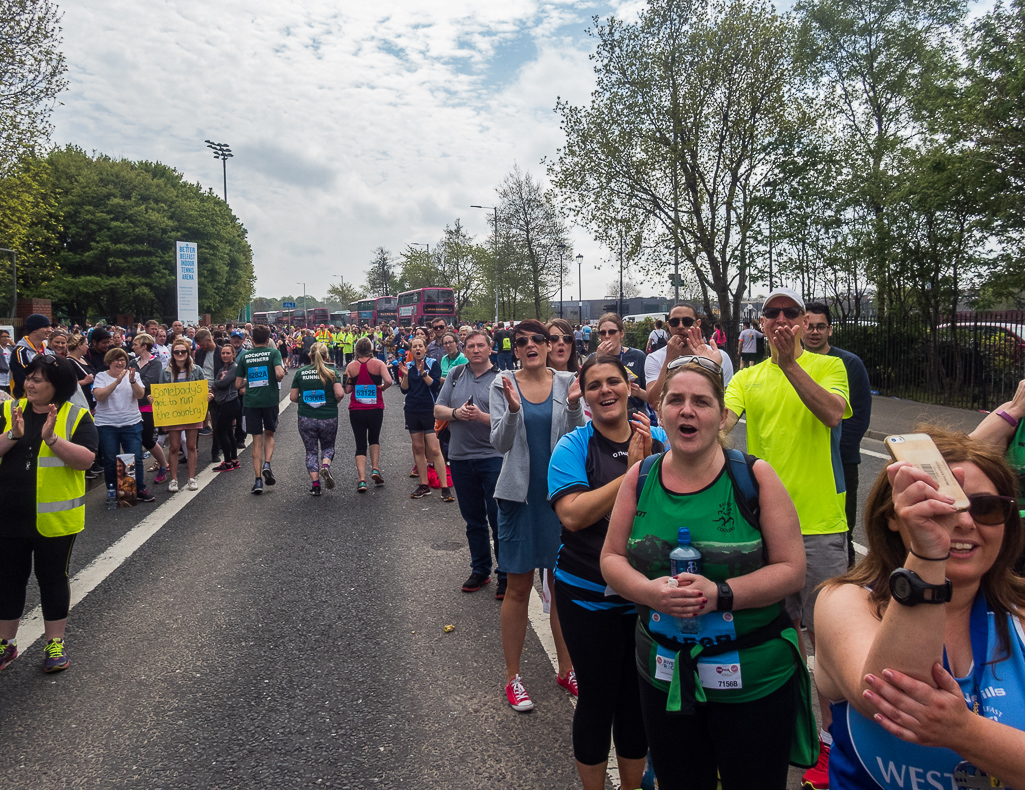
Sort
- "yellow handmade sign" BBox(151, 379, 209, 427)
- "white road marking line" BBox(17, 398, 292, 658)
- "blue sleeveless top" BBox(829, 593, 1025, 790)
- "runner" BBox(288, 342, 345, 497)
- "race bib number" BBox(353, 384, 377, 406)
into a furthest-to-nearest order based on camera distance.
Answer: "yellow handmade sign" BBox(151, 379, 209, 427)
"race bib number" BBox(353, 384, 377, 406)
"runner" BBox(288, 342, 345, 497)
"white road marking line" BBox(17, 398, 292, 658)
"blue sleeveless top" BBox(829, 593, 1025, 790)

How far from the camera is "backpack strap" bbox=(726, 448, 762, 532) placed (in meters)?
2.18

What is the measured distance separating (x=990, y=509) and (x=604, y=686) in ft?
5.31

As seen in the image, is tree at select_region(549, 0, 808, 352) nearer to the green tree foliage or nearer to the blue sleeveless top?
the blue sleeveless top

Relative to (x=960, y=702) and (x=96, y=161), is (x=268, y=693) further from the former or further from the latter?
(x=96, y=161)

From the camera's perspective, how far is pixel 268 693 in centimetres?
389

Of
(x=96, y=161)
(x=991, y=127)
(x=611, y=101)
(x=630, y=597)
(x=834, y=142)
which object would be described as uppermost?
(x=96, y=161)

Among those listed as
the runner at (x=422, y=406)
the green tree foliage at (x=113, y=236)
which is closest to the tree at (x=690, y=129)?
the runner at (x=422, y=406)

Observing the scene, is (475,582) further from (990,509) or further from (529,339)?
(990,509)

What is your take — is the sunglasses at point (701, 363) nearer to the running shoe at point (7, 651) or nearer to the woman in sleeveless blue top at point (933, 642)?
the woman in sleeveless blue top at point (933, 642)

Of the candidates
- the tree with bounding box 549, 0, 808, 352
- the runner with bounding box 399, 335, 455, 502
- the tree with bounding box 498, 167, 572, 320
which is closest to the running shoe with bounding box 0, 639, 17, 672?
the runner with bounding box 399, 335, 455, 502

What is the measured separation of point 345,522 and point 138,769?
4317 millimetres

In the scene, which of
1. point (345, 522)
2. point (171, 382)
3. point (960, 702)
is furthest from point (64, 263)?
point (960, 702)

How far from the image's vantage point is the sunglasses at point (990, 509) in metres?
1.63

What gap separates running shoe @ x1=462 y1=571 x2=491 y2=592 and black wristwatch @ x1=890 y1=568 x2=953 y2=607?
4406mm
